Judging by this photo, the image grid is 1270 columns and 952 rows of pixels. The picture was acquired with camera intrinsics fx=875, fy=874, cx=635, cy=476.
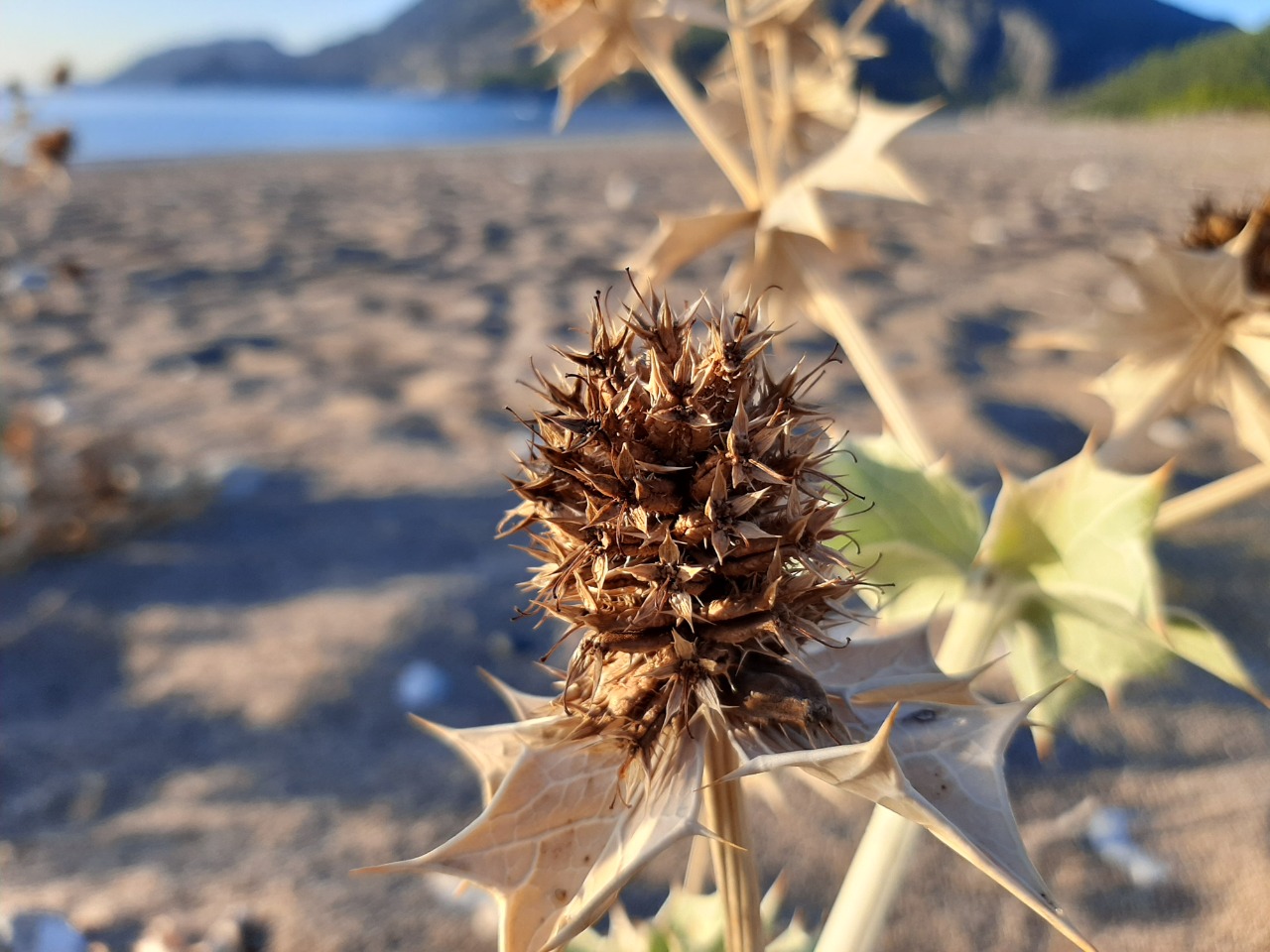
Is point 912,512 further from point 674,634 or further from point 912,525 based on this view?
point 674,634

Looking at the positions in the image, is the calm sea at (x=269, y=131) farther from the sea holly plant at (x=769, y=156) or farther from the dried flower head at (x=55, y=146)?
the sea holly plant at (x=769, y=156)

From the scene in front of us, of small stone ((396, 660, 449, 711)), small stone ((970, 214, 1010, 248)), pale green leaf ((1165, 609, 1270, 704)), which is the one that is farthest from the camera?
small stone ((970, 214, 1010, 248))

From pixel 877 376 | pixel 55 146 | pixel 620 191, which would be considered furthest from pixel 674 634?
pixel 620 191

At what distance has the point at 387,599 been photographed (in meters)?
1.71

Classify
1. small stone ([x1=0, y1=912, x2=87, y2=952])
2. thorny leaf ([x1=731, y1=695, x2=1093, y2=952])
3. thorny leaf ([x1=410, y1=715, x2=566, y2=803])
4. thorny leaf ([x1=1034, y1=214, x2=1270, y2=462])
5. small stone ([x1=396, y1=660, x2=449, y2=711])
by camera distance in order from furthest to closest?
small stone ([x1=396, y1=660, x2=449, y2=711]) < small stone ([x1=0, y1=912, x2=87, y2=952]) < thorny leaf ([x1=1034, y1=214, x2=1270, y2=462]) < thorny leaf ([x1=410, y1=715, x2=566, y2=803]) < thorny leaf ([x1=731, y1=695, x2=1093, y2=952])

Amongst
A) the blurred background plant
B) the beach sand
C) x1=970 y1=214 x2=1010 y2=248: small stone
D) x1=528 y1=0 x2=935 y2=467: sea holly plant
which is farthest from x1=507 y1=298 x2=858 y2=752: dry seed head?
x1=970 y1=214 x2=1010 y2=248: small stone

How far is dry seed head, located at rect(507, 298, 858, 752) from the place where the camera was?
0.43m

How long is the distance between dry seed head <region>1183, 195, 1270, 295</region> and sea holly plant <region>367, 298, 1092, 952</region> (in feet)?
1.81

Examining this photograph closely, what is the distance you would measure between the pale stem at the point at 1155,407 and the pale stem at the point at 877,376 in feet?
0.44

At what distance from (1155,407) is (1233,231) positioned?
1.07 ft

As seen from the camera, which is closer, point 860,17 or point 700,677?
point 700,677

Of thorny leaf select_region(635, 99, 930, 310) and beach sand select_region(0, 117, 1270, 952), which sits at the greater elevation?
thorny leaf select_region(635, 99, 930, 310)

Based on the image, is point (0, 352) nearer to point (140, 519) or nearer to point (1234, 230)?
point (140, 519)

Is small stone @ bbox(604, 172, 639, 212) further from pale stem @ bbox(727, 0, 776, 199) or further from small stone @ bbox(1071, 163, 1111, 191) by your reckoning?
pale stem @ bbox(727, 0, 776, 199)
